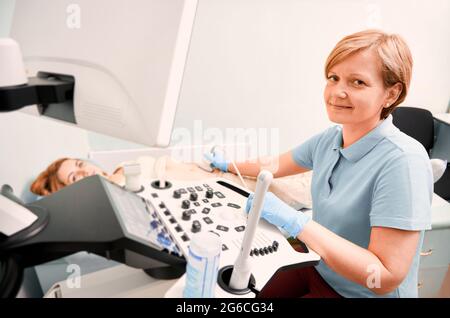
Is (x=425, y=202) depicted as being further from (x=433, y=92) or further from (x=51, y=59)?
(x=433, y=92)

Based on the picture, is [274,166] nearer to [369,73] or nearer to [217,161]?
[217,161]

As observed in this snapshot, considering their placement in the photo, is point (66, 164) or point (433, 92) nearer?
point (66, 164)

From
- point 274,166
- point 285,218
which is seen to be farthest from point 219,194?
point 274,166

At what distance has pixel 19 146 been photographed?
1242 millimetres

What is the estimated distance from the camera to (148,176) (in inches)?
57.6

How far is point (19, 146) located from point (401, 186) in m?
1.39

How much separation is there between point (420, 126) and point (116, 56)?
7.26 ft

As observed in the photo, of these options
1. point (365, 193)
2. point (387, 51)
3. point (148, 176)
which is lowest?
point (148, 176)

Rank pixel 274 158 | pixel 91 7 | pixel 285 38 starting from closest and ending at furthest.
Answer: pixel 91 7 < pixel 274 158 < pixel 285 38

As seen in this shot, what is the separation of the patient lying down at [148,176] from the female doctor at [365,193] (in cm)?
49

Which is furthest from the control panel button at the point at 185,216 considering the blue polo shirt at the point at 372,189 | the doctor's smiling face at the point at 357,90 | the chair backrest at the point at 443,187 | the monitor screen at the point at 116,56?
the chair backrest at the point at 443,187

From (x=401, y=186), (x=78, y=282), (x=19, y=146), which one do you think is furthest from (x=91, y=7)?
(x=19, y=146)

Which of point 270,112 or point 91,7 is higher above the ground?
point 91,7

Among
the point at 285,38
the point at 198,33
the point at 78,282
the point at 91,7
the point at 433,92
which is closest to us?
the point at 91,7
